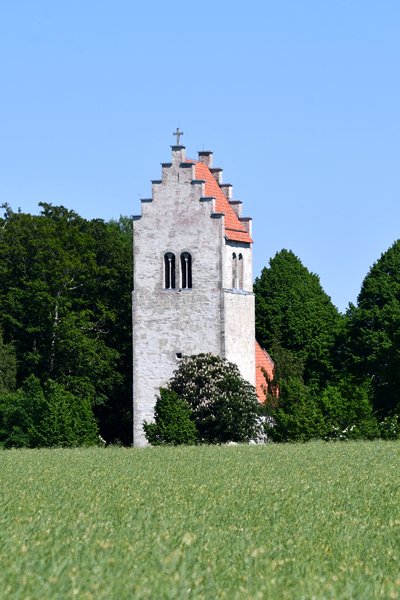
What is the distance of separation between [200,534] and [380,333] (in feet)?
191

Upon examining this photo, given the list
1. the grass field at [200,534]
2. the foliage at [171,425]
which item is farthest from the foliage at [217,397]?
the grass field at [200,534]

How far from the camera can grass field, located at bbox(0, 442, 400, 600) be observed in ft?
45.2

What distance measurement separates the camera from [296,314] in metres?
87.4

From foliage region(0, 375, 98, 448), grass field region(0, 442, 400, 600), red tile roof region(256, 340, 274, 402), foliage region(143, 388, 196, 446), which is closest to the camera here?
grass field region(0, 442, 400, 600)

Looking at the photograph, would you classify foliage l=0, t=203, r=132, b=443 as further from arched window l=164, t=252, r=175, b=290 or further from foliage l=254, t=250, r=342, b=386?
foliage l=254, t=250, r=342, b=386

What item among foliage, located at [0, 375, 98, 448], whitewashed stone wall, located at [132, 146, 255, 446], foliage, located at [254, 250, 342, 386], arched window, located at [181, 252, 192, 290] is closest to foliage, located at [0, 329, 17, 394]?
whitewashed stone wall, located at [132, 146, 255, 446]

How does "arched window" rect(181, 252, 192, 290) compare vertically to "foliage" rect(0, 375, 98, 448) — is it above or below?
above

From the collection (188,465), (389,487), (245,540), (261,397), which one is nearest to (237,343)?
(261,397)

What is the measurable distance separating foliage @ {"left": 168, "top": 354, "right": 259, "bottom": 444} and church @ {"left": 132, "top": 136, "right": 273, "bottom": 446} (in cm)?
231

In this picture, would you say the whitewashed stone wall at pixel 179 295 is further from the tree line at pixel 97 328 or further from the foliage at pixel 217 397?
the tree line at pixel 97 328

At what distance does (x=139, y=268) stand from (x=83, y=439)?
15.6 m

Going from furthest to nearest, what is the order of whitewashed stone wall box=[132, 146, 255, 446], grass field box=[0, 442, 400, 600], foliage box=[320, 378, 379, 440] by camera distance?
whitewashed stone wall box=[132, 146, 255, 446] < foliage box=[320, 378, 379, 440] < grass field box=[0, 442, 400, 600]

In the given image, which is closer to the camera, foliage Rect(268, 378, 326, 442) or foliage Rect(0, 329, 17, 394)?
foliage Rect(268, 378, 326, 442)

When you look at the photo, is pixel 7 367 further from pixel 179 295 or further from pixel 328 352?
pixel 328 352
